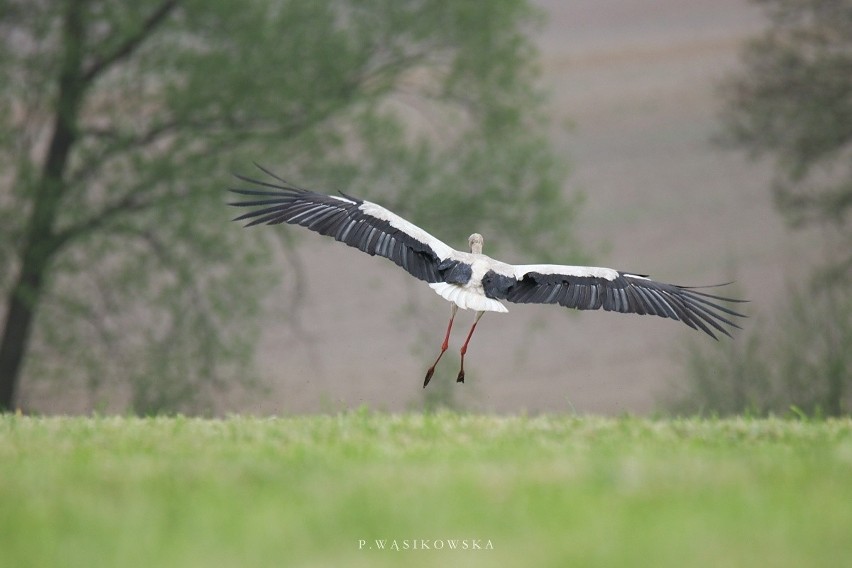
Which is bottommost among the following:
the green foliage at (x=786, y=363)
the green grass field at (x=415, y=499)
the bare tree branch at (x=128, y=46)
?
the green grass field at (x=415, y=499)

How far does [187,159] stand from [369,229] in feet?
32.1

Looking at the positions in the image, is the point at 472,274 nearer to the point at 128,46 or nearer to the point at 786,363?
the point at 786,363

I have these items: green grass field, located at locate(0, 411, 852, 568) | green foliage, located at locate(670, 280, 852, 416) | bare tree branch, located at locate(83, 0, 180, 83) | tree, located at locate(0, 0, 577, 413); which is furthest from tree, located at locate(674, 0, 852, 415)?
green grass field, located at locate(0, 411, 852, 568)

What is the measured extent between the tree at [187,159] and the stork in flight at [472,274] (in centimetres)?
906

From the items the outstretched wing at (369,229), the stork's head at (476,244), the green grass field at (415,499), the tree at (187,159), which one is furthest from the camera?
the tree at (187,159)

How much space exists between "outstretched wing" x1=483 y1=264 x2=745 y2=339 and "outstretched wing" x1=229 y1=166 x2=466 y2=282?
457 millimetres

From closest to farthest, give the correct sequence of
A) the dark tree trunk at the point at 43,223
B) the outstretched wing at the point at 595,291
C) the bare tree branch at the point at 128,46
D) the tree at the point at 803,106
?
the outstretched wing at the point at 595,291 → the dark tree trunk at the point at 43,223 → the bare tree branch at the point at 128,46 → the tree at the point at 803,106

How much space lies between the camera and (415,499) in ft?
15.4

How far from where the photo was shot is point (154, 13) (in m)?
18.7

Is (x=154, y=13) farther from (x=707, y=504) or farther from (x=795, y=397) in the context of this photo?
(x=707, y=504)

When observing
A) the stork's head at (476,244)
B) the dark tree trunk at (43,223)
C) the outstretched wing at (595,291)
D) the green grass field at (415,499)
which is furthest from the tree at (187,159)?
the green grass field at (415,499)

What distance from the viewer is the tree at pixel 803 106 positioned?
19.4 meters

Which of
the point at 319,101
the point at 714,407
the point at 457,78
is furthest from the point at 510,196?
the point at 714,407

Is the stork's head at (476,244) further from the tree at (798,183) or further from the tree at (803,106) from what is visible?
the tree at (803,106)
